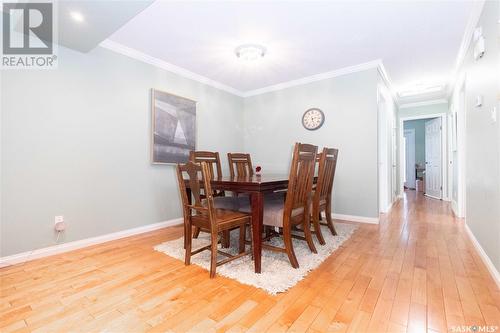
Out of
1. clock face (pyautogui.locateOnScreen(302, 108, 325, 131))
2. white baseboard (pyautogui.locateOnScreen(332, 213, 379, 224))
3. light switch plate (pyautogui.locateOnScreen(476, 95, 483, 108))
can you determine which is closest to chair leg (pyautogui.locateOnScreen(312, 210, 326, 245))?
white baseboard (pyautogui.locateOnScreen(332, 213, 379, 224))

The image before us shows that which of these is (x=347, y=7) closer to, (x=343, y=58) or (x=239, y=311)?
(x=343, y=58)

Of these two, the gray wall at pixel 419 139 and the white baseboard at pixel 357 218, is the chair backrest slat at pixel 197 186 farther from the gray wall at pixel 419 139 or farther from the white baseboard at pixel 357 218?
the gray wall at pixel 419 139

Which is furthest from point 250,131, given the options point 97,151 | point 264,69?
point 97,151

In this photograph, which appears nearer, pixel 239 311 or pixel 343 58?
pixel 239 311

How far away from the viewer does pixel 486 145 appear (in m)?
1.99

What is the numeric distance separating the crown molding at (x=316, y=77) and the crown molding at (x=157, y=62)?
0.63 metres

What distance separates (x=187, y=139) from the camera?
366 cm

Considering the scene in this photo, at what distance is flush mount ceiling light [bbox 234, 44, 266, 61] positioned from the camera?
2906mm

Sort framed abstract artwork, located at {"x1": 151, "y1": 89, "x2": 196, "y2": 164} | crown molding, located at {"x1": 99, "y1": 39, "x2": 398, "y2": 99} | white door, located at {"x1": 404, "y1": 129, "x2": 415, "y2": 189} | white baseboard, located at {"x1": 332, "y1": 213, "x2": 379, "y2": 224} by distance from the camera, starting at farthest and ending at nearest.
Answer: white door, located at {"x1": 404, "y1": 129, "x2": 415, "y2": 189}
white baseboard, located at {"x1": 332, "y1": 213, "x2": 379, "y2": 224}
framed abstract artwork, located at {"x1": 151, "y1": 89, "x2": 196, "y2": 164}
crown molding, located at {"x1": 99, "y1": 39, "x2": 398, "y2": 99}

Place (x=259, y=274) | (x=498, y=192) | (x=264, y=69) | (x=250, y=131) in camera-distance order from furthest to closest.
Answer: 1. (x=250, y=131)
2. (x=264, y=69)
3. (x=259, y=274)
4. (x=498, y=192)

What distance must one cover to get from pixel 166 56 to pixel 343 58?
8.05 ft

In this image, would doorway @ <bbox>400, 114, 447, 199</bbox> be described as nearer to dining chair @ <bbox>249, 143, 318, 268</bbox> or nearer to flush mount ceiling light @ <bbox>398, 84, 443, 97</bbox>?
flush mount ceiling light @ <bbox>398, 84, 443, 97</bbox>

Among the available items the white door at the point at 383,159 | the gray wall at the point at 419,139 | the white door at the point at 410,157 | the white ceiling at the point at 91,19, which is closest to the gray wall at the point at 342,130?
the white door at the point at 383,159

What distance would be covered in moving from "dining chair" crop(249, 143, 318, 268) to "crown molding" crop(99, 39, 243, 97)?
2.50 meters
